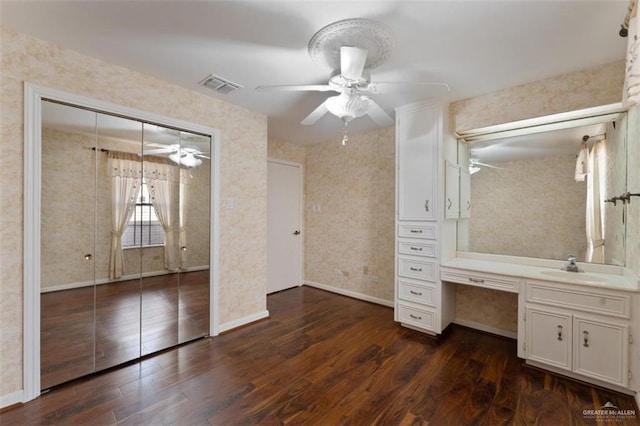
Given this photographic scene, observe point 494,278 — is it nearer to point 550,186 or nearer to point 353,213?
point 550,186

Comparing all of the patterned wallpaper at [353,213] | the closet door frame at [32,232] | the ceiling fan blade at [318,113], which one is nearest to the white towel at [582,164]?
the patterned wallpaper at [353,213]

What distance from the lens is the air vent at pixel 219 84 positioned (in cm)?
238

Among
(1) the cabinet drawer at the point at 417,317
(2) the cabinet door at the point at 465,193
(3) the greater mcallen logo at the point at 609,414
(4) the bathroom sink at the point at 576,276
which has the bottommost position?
(3) the greater mcallen logo at the point at 609,414

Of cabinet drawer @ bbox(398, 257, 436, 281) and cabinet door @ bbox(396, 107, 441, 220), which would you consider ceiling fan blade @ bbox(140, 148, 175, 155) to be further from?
cabinet drawer @ bbox(398, 257, 436, 281)

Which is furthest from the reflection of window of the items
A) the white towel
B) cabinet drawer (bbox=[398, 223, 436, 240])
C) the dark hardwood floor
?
the white towel

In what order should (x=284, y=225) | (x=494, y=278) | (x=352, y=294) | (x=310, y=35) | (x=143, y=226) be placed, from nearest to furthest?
1. (x=310, y=35)
2. (x=143, y=226)
3. (x=494, y=278)
4. (x=352, y=294)
5. (x=284, y=225)

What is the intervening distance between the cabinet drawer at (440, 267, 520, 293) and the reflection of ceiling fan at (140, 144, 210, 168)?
2685 mm

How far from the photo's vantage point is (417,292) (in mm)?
2895

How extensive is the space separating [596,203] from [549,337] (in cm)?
125

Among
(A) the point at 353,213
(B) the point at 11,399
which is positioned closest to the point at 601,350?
(A) the point at 353,213

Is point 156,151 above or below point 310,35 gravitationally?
below

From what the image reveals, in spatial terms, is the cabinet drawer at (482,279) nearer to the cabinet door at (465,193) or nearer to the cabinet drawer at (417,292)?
the cabinet drawer at (417,292)

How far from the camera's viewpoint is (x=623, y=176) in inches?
85.2

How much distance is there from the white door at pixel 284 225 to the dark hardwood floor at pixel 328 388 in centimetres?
158
